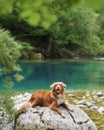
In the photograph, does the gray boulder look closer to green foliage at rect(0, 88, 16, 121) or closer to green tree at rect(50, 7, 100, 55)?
green foliage at rect(0, 88, 16, 121)

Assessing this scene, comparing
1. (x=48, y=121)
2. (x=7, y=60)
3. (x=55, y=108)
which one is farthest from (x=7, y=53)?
(x=48, y=121)

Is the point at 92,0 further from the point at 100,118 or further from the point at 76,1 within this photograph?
the point at 100,118

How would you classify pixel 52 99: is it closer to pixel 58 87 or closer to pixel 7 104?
pixel 58 87

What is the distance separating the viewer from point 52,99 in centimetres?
911

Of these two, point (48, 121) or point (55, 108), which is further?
point (55, 108)

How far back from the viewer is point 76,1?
1.47m

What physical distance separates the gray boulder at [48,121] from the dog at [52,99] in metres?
0.11

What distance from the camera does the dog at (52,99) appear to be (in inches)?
348

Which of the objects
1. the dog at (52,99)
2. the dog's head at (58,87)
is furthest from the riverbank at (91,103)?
the dog's head at (58,87)

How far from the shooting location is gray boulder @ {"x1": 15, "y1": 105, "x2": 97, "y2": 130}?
8.57 m

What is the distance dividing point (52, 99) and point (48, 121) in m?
0.66

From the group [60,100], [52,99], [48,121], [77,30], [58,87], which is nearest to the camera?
[48,121]

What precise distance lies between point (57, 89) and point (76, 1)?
24.1ft

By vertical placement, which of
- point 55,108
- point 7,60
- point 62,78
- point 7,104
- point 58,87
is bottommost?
point 62,78
